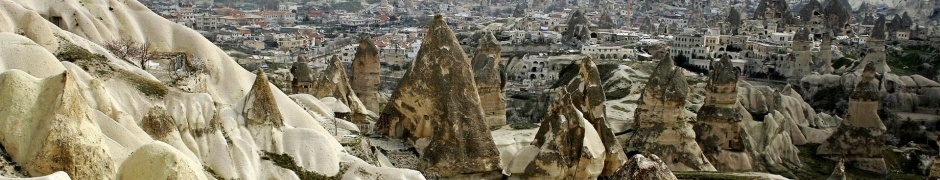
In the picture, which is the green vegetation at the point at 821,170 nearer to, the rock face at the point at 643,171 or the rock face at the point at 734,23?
the rock face at the point at 643,171

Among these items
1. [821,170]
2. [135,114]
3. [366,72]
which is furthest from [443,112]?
[821,170]

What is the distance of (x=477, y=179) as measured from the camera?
2444cm

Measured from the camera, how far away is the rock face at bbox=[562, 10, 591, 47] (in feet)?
289

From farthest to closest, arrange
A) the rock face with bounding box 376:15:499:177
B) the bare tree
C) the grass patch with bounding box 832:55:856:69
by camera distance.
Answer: the grass patch with bounding box 832:55:856:69 < the bare tree < the rock face with bounding box 376:15:499:177

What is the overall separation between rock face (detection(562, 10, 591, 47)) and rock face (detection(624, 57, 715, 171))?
175 ft

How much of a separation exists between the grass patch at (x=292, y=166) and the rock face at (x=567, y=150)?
14.2 feet

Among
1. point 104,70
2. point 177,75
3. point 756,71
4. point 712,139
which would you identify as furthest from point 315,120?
point 756,71

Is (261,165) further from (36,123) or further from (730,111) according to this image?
(730,111)

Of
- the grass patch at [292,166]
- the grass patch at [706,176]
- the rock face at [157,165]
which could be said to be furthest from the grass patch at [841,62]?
the rock face at [157,165]

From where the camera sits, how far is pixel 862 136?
42531 mm

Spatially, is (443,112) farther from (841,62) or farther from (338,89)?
(841,62)

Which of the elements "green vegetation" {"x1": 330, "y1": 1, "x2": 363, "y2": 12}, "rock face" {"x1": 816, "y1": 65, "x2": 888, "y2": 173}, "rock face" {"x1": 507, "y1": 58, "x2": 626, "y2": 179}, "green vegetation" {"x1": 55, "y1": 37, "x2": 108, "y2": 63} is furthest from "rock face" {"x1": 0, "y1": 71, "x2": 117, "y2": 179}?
"green vegetation" {"x1": 330, "y1": 1, "x2": 363, "y2": 12}

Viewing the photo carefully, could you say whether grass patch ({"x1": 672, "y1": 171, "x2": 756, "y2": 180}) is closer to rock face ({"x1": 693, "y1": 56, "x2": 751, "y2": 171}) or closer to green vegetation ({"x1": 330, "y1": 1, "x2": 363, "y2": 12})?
rock face ({"x1": 693, "y1": 56, "x2": 751, "y2": 171})

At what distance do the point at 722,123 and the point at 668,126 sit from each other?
4168mm
